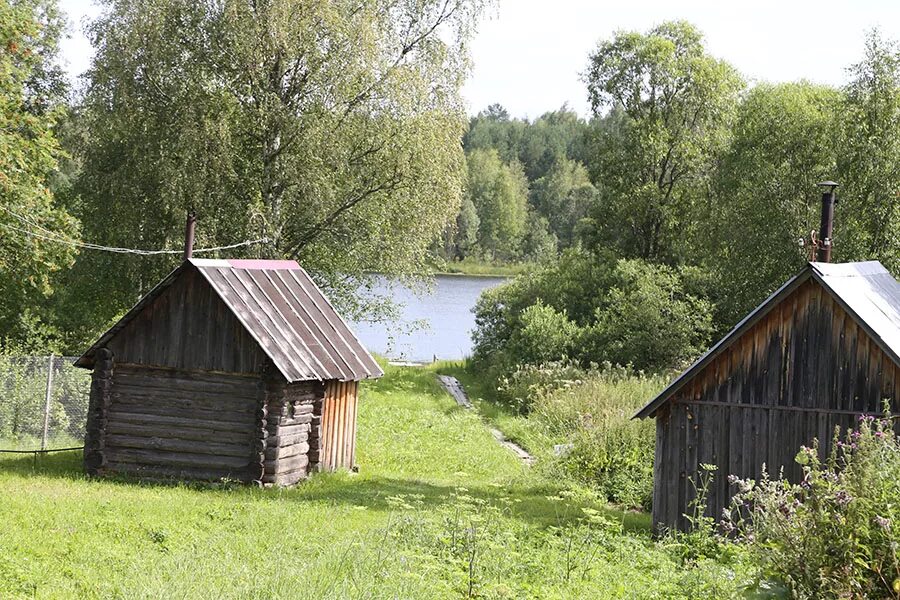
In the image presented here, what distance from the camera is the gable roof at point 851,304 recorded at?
1438 cm

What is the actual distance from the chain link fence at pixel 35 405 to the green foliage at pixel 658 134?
2409 cm

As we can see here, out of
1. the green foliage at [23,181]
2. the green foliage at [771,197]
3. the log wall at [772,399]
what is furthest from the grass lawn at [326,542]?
the green foliage at [771,197]

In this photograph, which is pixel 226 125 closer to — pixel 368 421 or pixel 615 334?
pixel 368 421

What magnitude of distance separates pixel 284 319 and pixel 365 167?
1020 centimetres

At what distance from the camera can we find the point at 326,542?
1270 centimetres

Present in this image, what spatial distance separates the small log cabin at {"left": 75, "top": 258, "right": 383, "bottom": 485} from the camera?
1809cm

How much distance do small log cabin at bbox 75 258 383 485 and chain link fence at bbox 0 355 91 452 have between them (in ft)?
8.05

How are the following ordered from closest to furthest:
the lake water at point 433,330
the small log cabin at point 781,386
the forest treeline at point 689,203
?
the small log cabin at point 781,386
the forest treeline at point 689,203
the lake water at point 433,330

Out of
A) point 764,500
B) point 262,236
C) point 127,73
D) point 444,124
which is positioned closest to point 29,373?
point 262,236

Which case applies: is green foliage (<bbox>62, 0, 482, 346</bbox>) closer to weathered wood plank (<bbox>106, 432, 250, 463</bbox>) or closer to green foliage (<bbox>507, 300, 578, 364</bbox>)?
green foliage (<bbox>507, 300, 578, 364</bbox>)

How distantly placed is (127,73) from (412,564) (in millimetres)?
20416

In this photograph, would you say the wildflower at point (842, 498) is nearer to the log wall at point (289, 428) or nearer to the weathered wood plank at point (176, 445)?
the log wall at point (289, 428)

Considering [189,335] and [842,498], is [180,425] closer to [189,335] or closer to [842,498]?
[189,335]

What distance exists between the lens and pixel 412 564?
9.98 m
